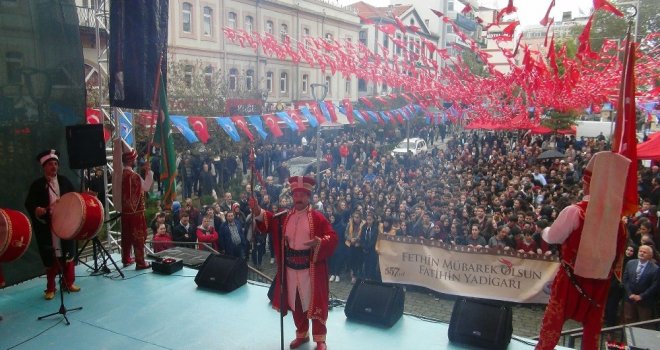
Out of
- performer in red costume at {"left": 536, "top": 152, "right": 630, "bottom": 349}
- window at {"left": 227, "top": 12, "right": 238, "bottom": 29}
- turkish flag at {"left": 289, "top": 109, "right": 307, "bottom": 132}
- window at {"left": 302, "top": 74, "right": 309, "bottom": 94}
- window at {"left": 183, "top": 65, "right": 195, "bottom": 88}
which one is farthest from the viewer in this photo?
window at {"left": 302, "top": 74, "right": 309, "bottom": 94}

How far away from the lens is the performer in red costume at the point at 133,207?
21.7 feet

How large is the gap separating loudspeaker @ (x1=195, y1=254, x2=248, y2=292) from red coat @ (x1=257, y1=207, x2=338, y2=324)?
168 cm

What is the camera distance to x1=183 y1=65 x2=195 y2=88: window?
57.3 ft

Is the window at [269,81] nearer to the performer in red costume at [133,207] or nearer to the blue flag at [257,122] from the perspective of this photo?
the blue flag at [257,122]

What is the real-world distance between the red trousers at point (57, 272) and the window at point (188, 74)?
12.1 m

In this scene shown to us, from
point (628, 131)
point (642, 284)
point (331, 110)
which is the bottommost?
point (642, 284)

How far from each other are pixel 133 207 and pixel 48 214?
122cm

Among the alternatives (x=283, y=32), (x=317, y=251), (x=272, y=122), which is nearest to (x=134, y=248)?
(x=317, y=251)

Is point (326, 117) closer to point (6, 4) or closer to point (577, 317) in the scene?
point (6, 4)

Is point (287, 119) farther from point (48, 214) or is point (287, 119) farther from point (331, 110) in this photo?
point (48, 214)

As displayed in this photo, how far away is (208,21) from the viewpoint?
62.2 feet

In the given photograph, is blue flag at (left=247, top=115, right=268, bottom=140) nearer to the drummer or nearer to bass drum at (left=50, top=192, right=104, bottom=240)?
the drummer

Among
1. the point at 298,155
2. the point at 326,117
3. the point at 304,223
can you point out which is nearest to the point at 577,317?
the point at 304,223

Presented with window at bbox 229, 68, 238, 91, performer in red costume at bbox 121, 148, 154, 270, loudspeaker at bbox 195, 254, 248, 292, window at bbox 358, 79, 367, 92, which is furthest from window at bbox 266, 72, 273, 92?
loudspeaker at bbox 195, 254, 248, 292
